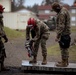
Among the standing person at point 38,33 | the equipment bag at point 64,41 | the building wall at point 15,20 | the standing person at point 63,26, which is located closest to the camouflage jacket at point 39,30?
the standing person at point 38,33

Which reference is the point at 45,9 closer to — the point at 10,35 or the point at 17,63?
the point at 10,35

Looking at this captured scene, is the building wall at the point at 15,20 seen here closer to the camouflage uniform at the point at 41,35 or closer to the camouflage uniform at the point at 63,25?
the camouflage uniform at the point at 41,35

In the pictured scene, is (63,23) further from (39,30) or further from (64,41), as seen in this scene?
(39,30)

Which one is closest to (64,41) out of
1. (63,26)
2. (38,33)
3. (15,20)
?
(63,26)

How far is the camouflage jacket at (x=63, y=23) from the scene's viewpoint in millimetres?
9562

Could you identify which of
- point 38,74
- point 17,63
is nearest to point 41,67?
point 38,74

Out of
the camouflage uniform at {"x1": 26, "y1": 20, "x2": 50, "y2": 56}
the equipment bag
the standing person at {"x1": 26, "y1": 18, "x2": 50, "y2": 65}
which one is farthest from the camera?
the camouflage uniform at {"x1": 26, "y1": 20, "x2": 50, "y2": 56}

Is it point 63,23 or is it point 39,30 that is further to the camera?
point 39,30

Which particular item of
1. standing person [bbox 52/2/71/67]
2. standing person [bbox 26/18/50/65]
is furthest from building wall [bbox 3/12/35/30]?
standing person [bbox 52/2/71/67]

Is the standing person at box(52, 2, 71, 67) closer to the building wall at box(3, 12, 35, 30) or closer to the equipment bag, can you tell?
the equipment bag

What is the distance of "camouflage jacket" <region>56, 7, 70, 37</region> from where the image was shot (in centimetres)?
956

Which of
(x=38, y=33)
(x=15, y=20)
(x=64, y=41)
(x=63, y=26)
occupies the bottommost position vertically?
(x=15, y=20)

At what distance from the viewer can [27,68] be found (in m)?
9.78

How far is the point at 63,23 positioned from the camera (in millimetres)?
9586
